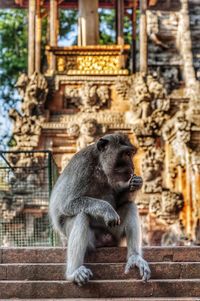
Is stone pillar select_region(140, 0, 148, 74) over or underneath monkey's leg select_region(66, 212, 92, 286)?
over

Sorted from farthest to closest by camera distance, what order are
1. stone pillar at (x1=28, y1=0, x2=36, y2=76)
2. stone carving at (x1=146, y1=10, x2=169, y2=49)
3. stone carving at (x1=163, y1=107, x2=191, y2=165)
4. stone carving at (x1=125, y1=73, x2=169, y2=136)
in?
stone carving at (x1=146, y1=10, x2=169, y2=49) → stone pillar at (x1=28, y1=0, x2=36, y2=76) → stone carving at (x1=125, y1=73, x2=169, y2=136) → stone carving at (x1=163, y1=107, x2=191, y2=165)

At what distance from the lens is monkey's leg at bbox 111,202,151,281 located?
288 inches

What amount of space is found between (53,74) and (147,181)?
5072mm

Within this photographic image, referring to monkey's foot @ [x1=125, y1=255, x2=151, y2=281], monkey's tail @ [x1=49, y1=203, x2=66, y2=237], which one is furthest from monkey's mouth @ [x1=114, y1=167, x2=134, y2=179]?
monkey's foot @ [x1=125, y1=255, x2=151, y2=281]

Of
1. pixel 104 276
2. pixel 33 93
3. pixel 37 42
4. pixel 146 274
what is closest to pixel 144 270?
pixel 146 274

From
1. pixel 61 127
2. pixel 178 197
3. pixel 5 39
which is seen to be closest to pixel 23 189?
pixel 61 127

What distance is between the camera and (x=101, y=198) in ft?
26.3

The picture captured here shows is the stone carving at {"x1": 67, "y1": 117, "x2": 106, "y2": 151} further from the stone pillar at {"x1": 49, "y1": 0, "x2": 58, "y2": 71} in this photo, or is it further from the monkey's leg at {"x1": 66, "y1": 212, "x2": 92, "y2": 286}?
the monkey's leg at {"x1": 66, "y1": 212, "x2": 92, "y2": 286}

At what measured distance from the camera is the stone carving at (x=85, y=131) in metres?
19.7

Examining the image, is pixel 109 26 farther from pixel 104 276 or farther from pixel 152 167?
pixel 104 276

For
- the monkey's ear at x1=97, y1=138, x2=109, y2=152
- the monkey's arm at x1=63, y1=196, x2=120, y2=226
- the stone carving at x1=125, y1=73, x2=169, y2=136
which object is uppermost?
the stone carving at x1=125, y1=73, x2=169, y2=136

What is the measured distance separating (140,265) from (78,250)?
2.23 ft

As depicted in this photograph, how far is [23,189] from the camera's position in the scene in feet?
60.8

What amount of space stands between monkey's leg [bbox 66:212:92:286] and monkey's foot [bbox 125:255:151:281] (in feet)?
1.63
